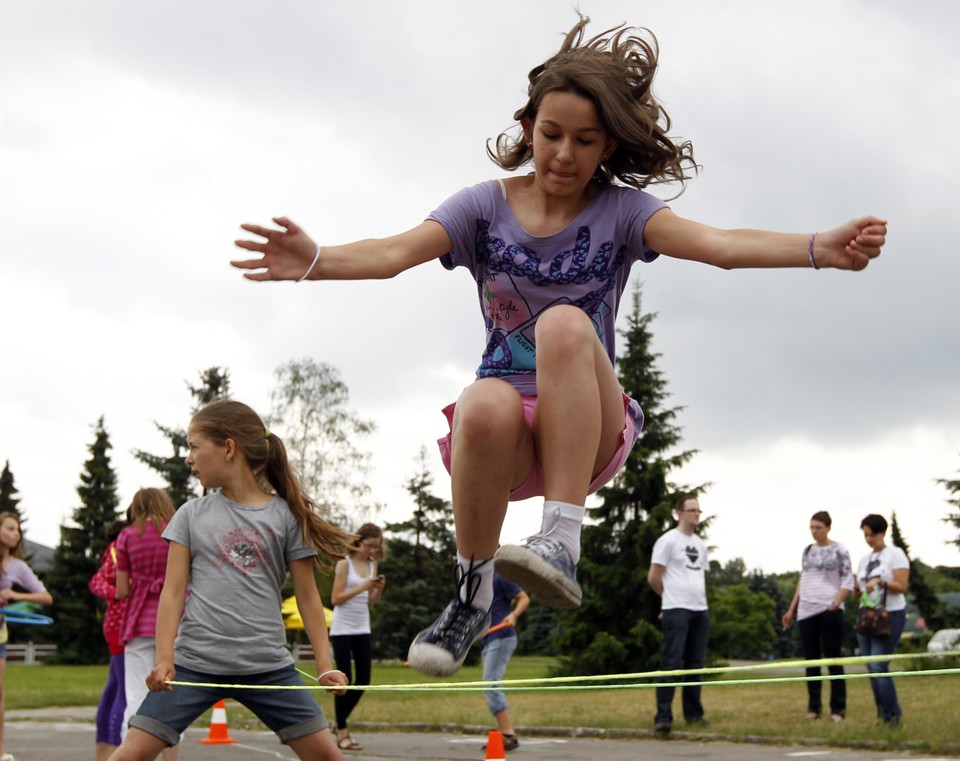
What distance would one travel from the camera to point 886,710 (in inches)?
445

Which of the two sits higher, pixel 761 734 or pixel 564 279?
pixel 564 279

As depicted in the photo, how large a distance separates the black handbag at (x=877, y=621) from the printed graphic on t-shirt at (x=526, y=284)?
8033 mm

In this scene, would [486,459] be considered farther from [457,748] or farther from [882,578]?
[457,748]

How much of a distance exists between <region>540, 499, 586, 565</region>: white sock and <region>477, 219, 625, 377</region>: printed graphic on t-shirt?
48 cm

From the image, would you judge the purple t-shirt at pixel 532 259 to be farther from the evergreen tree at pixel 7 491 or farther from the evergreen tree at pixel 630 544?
the evergreen tree at pixel 7 491

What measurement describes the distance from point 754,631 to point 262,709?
73679mm

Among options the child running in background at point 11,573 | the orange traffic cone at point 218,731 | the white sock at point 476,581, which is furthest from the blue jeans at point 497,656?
the white sock at point 476,581

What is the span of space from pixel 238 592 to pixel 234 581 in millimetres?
51

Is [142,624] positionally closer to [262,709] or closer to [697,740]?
[262,709]

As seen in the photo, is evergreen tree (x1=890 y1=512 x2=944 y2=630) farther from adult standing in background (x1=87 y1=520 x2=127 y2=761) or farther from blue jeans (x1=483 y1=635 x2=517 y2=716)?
adult standing in background (x1=87 y1=520 x2=127 y2=761)

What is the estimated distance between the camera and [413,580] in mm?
44219

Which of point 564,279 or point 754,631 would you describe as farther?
point 754,631

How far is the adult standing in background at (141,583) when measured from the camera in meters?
7.46

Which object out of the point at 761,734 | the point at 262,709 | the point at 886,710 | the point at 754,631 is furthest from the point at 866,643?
the point at 754,631
